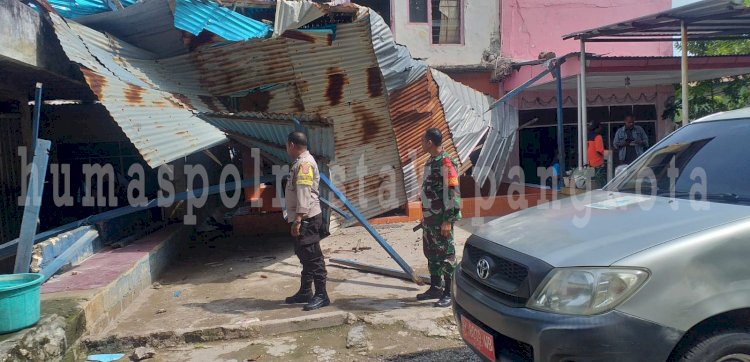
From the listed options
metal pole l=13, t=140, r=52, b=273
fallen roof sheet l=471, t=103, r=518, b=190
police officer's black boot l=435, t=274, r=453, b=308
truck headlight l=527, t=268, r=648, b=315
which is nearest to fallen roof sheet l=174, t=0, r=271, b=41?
metal pole l=13, t=140, r=52, b=273

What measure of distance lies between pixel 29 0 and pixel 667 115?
12.3 m

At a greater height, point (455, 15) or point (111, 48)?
point (455, 15)

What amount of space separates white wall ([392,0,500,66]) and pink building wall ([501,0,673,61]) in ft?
1.13

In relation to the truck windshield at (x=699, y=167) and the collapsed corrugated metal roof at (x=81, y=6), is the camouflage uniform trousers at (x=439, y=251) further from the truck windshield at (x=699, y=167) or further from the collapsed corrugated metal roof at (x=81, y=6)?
the collapsed corrugated metal roof at (x=81, y=6)

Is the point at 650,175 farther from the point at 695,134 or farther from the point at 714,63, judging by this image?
the point at 714,63

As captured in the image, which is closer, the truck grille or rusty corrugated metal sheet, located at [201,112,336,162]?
the truck grille

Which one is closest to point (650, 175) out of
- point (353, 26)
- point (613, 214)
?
point (613, 214)

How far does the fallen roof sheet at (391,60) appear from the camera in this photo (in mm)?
6996

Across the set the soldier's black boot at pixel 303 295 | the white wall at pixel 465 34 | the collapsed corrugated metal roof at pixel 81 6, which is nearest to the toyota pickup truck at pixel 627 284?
the soldier's black boot at pixel 303 295

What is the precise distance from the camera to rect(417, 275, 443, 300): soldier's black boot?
513cm

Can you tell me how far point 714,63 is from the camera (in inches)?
380

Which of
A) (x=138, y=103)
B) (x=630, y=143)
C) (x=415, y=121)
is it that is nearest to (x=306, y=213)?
(x=138, y=103)

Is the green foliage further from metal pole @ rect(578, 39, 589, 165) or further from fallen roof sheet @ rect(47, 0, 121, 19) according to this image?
fallen roof sheet @ rect(47, 0, 121, 19)

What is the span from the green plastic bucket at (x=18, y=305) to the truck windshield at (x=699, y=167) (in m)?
4.13
